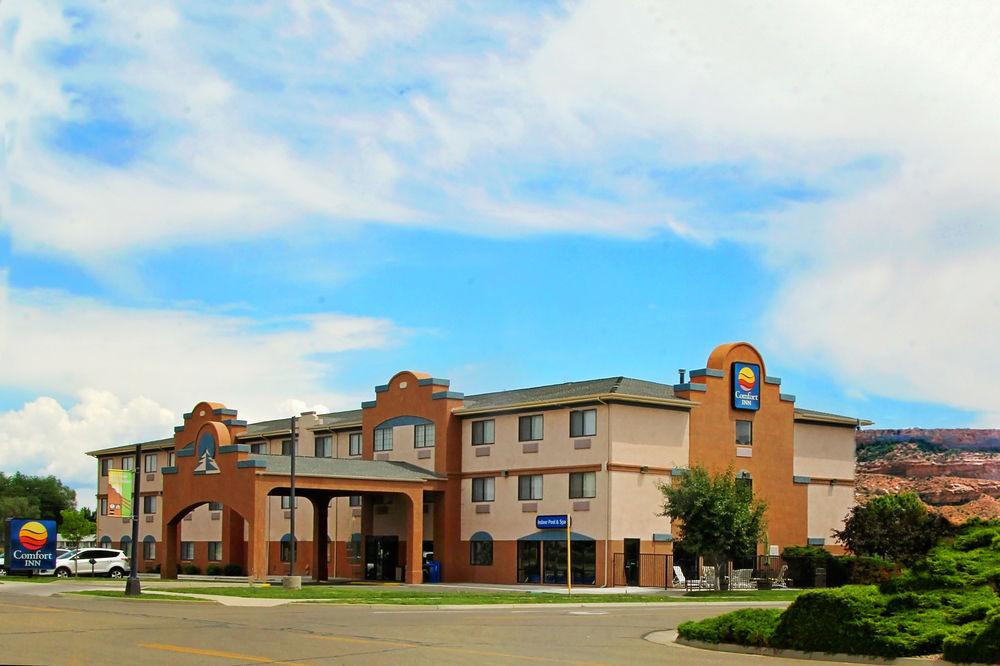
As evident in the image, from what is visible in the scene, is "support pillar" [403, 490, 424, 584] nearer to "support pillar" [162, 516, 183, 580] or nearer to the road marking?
"support pillar" [162, 516, 183, 580]

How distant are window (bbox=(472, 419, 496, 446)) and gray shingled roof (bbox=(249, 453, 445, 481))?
7.91 feet

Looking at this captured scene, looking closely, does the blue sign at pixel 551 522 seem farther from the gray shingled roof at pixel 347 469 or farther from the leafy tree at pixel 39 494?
the leafy tree at pixel 39 494

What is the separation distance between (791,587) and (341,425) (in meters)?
25.5

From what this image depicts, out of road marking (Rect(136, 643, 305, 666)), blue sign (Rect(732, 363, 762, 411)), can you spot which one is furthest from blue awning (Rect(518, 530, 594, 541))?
road marking (Rect(136, 643, 305, 666))

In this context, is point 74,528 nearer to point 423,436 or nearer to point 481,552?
point 423,436

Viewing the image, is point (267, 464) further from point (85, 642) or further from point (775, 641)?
point (775, 641)

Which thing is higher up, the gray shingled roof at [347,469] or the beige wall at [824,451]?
the beige wall at [824,451]

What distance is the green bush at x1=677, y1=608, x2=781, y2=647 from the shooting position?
799 inches

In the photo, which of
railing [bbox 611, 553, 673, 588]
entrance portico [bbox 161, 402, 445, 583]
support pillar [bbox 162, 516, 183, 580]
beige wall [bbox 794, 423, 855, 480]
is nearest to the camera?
railing [bbox 611, 553, 673, 588]

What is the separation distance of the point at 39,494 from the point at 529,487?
102 meters

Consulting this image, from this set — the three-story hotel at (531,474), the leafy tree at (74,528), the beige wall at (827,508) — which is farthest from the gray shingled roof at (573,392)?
the leafy tree at (74,528)

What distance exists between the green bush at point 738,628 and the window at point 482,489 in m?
34.0

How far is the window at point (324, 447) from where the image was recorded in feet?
221

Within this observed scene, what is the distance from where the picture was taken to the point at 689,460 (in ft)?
176
